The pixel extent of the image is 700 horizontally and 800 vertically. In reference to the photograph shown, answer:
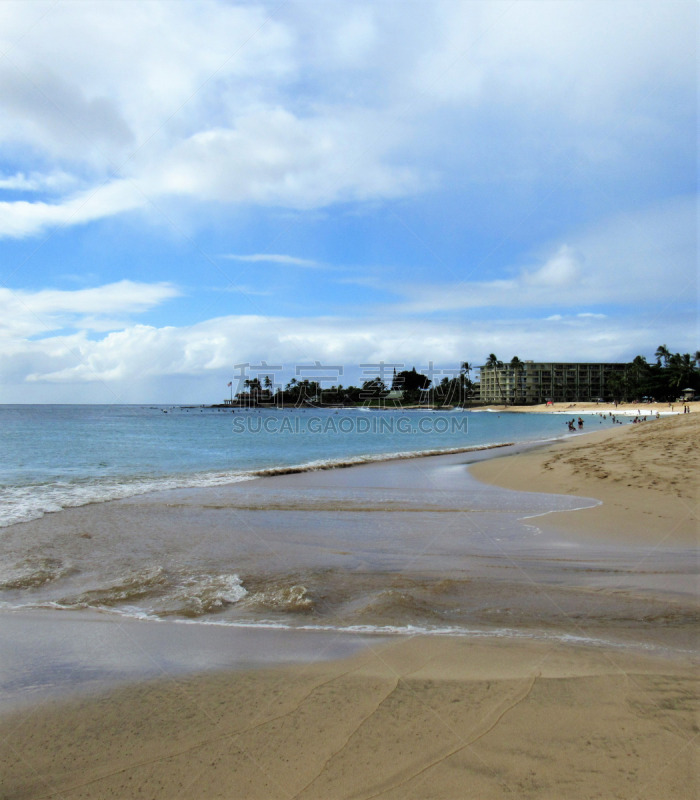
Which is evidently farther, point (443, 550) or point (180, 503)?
point (180, 503)

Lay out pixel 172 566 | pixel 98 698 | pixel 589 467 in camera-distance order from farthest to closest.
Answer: pixel 589 467, pixel 172 566, pixel 98 698

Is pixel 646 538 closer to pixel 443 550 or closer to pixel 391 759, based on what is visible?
pixel 443 550

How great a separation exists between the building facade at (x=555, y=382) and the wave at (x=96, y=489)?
508 feet

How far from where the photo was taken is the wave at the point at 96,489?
11.6 meters

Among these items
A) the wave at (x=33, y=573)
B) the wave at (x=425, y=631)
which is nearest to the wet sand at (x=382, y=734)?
the wave at (x=425, y=631)

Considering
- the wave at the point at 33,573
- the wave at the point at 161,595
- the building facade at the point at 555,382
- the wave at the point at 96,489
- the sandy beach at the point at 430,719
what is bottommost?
the wave at the point at 96,489

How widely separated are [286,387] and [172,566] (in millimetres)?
189610

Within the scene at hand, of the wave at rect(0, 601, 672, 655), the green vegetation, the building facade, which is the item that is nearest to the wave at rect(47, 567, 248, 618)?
the wave at rect(0, 601, 672, 655)

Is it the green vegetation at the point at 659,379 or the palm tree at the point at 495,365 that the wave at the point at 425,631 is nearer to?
the green vegetation at the point at 659,379

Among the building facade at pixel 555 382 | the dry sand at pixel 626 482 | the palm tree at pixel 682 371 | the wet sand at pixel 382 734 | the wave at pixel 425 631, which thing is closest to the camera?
the wet sand at pixel 382 734

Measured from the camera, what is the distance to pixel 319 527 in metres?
9.40

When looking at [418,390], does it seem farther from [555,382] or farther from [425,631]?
[425,631]

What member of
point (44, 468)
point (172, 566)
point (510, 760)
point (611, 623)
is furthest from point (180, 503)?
point (44, 468)

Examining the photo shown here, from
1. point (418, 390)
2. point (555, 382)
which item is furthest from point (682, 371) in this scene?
point (418, 390)
